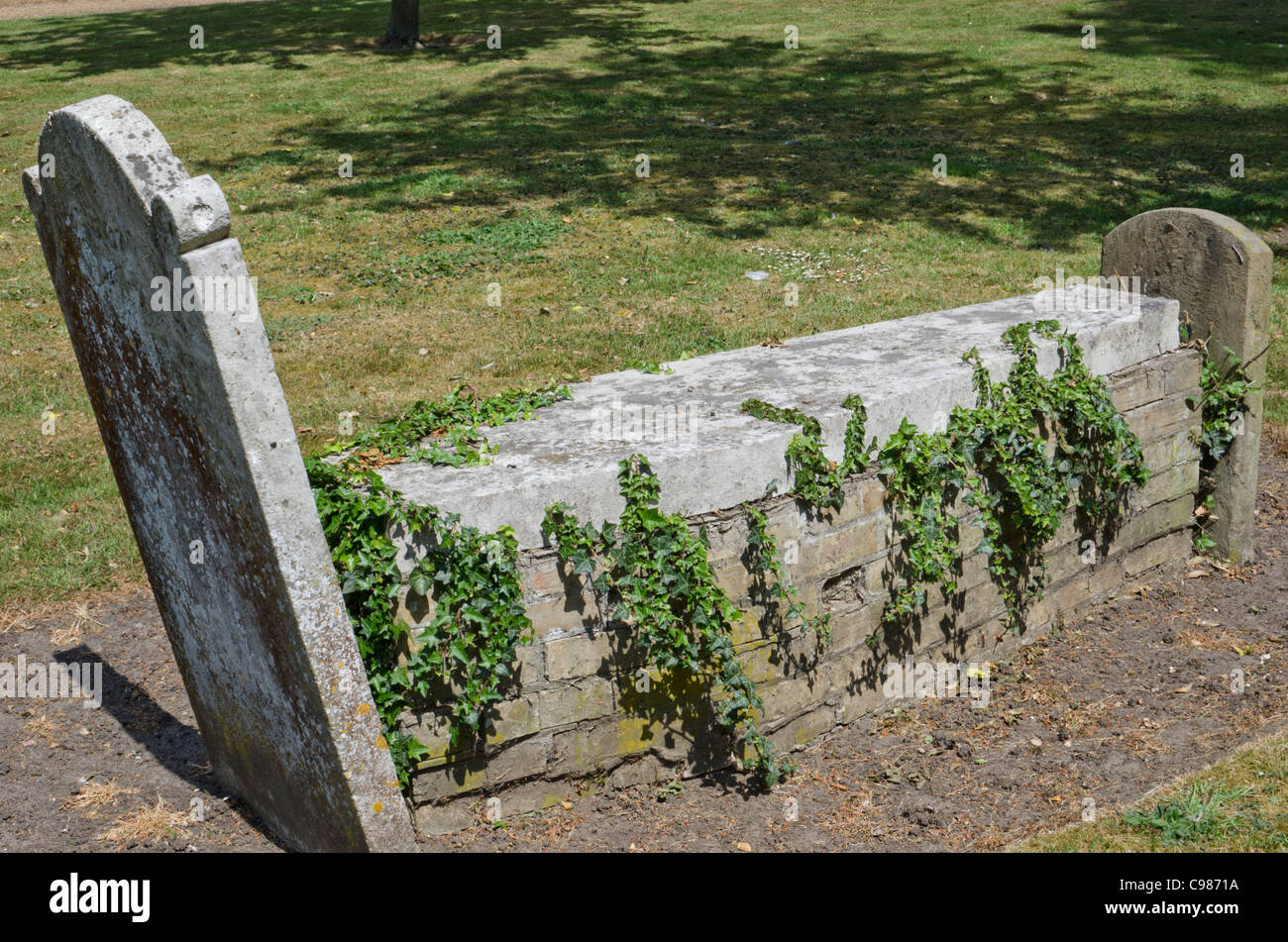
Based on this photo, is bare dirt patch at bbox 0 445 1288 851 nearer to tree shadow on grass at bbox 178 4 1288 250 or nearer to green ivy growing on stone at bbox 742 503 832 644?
green ivy growing on stone at bbox 742 503 832 644

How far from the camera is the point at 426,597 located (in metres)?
3.95

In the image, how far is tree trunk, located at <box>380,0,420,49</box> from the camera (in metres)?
19.0

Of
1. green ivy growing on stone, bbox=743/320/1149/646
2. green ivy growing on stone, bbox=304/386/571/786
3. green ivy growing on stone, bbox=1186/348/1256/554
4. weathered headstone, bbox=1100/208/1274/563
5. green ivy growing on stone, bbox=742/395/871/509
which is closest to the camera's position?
green ivy growing on stone, bbox=304/386/571/786

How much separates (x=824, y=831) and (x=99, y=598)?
3.94 metres

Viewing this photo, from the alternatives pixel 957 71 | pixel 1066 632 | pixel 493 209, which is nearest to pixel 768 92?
pixel 957 71

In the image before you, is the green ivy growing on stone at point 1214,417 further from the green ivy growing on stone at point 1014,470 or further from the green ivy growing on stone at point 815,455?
the green ivy growing on stone at point 815,455

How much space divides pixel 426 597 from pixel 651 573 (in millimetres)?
813

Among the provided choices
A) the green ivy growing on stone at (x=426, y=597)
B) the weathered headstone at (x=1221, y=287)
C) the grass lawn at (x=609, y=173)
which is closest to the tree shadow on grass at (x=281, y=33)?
the grass lawn at (x=609, y=173)

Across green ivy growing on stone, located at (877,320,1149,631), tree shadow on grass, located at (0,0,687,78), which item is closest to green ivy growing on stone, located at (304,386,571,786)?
green ivy growing on stone, located at (877,320,1149,631)

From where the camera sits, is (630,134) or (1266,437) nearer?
(1266,437)

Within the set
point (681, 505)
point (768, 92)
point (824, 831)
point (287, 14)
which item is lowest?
point (824, 831)

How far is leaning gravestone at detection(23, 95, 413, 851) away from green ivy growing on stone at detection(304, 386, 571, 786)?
29 centimetres

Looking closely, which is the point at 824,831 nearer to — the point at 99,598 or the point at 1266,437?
the point at 99,598

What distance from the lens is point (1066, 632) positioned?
5.75m
